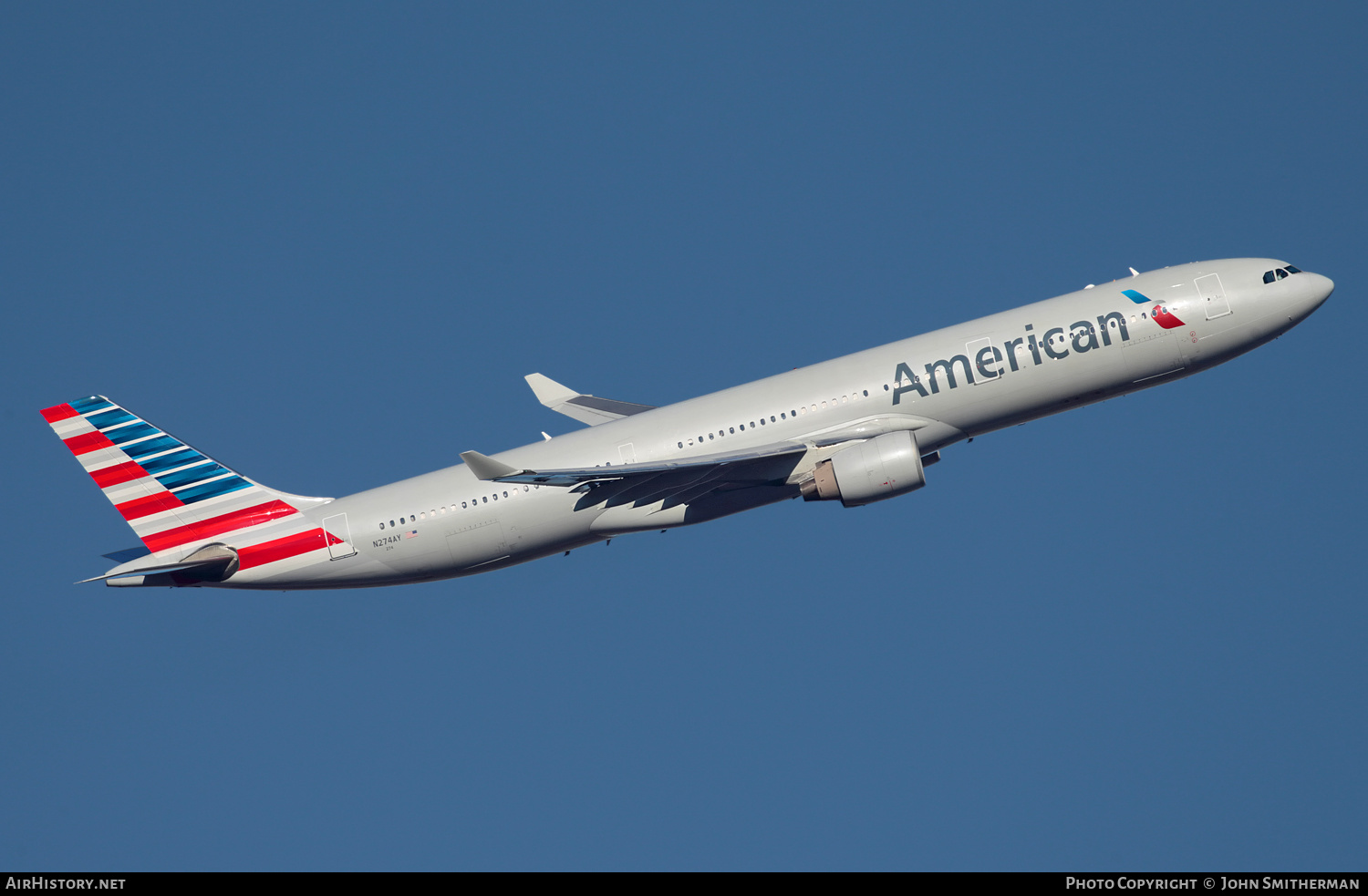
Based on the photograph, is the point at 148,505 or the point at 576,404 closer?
the point at 148,505

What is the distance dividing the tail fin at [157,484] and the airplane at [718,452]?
68 mm

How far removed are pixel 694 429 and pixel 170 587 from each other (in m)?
20.8

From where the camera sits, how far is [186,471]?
5016cm

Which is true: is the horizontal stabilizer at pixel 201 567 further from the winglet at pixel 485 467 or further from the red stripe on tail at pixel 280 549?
the winglet at pixel 485 467

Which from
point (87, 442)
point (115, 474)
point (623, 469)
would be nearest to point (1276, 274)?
point (623, 469)

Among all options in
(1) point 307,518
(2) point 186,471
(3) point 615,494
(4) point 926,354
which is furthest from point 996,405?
(2) point 186,471

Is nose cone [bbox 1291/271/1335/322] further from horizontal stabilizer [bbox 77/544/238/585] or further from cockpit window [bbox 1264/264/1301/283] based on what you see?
horizontal stabilizer [bbox 77/544/238/585]

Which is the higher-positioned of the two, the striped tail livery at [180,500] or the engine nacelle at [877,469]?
the striped tail livery at [180,500]

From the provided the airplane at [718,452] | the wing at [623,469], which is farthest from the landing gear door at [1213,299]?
the wing at [623,469]

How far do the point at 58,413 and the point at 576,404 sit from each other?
20.7 m

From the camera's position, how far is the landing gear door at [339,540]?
48406 mm

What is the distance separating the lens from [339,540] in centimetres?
4844

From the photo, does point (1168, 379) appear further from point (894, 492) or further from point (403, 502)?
point (403, 502)

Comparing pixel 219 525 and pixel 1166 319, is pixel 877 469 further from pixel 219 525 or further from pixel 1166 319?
pixel 219 525
